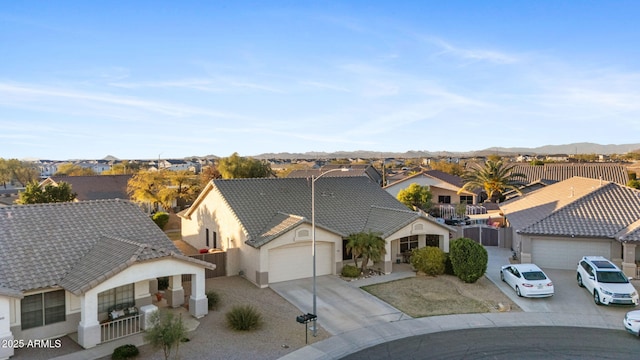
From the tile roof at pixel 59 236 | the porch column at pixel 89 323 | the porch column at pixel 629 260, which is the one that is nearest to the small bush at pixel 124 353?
the porch column at pixel 89 323

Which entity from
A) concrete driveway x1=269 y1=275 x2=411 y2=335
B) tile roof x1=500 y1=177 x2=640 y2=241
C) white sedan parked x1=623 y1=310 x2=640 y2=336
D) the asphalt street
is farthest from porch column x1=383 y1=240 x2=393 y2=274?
white sedan parked x1=623 y1=310 x2=640 y2=336

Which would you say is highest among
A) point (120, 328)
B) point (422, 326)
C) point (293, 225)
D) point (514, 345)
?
point (293, 225)

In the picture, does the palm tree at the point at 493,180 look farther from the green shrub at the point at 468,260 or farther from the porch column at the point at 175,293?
the porch column at the point at 175,293

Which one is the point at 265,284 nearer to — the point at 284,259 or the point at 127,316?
the point at 284,259

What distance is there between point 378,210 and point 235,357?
1839 centimetres

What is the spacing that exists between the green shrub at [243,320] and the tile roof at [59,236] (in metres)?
4.10

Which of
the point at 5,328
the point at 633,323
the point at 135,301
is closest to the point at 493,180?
the point at 633,323

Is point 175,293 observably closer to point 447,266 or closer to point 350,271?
point 350,271

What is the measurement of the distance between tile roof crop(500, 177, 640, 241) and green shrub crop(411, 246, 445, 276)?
6078 mm

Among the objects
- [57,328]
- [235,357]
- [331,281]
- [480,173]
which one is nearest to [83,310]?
[57,328]

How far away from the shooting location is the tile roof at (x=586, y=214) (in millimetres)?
29375

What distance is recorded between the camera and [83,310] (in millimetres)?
18391

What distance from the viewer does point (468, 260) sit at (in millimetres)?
27469

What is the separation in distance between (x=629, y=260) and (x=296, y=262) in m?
20.0
